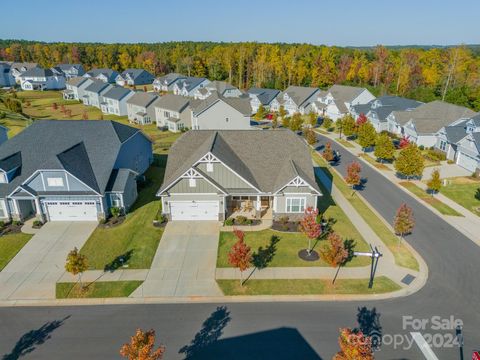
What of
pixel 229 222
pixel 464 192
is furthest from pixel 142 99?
pixel 464 192

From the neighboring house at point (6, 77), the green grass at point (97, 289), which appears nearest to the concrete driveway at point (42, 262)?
the green grass at point (97, 289)

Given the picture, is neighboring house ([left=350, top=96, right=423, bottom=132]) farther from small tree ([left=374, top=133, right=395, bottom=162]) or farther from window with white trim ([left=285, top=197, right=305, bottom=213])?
window with white trim ([left=285, top=197, right=305, bottom=213])

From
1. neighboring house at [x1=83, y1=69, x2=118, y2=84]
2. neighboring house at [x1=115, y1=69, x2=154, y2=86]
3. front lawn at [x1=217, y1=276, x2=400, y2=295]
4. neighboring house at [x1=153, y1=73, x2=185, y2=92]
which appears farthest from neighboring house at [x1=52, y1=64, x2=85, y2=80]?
front lawn at [x1=217, y1=276, x2=400, y2=295]

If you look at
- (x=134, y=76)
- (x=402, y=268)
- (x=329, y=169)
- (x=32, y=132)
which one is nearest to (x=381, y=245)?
(x=402, y=268)

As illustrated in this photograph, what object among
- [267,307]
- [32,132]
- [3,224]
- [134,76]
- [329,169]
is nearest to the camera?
[267,307]

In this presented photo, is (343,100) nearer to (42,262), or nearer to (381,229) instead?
(381,229)

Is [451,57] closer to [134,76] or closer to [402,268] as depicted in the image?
[402,268]
